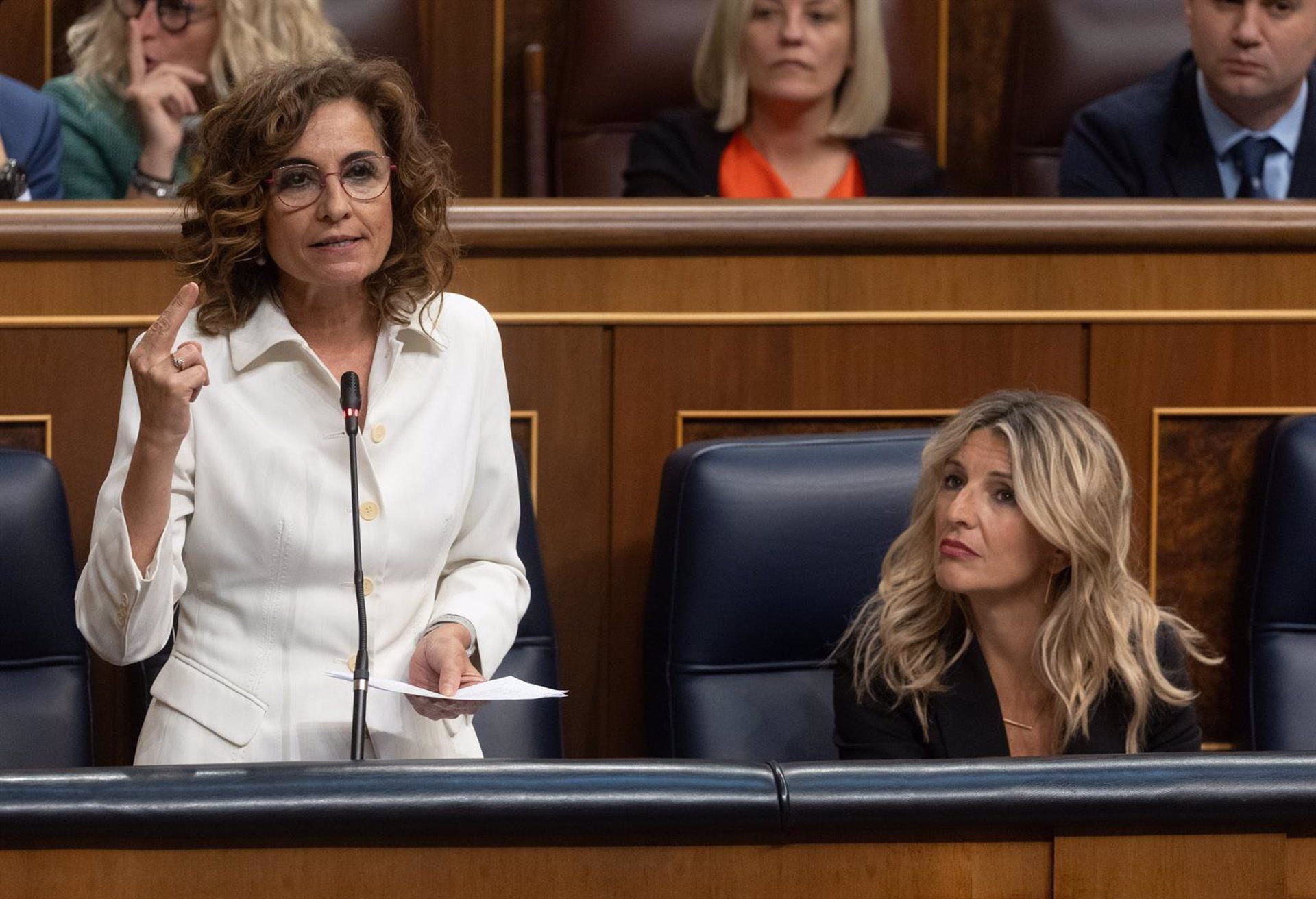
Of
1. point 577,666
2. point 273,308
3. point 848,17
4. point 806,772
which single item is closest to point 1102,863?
point 806,772

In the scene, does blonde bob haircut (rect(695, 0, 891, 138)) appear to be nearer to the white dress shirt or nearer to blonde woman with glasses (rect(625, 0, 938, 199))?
blonde woman with glasses (rect(625, 0, 938, 199))

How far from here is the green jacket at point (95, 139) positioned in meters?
2.07

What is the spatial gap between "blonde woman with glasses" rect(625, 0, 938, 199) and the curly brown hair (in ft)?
2.70

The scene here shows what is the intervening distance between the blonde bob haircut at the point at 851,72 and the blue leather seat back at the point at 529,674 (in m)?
0.72

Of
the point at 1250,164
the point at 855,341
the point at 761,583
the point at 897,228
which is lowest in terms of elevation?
the point at 761,583

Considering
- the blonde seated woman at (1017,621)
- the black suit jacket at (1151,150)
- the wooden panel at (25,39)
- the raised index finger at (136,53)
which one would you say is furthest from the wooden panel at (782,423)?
the wooden panel at (25,39)

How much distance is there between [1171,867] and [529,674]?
790 millimetres

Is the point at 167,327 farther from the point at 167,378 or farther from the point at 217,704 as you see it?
the point at 217,704

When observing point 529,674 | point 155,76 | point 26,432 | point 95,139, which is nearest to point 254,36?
point 155,76

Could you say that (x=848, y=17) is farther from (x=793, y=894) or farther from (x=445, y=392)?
(x=793, y=894)

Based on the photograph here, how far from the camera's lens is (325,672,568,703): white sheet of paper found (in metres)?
1.08

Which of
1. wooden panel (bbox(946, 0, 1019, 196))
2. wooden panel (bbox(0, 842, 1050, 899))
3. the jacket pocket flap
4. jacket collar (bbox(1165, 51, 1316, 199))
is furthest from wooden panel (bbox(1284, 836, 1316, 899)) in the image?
wooden panel (bbox(946, 0, 1019, 196))

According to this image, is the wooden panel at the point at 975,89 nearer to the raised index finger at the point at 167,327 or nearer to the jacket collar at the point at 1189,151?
the jacket collar at the point at 1189,151

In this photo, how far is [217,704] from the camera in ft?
3.86
